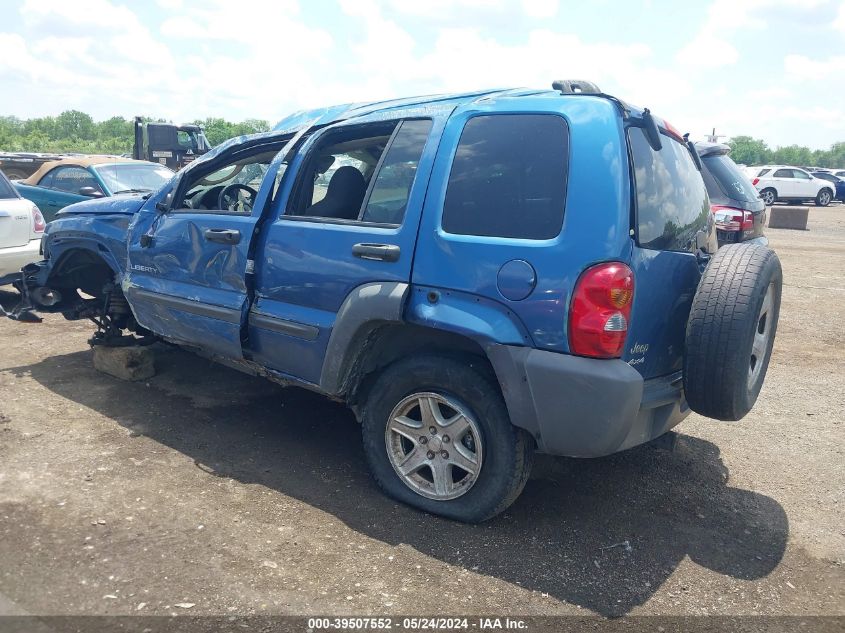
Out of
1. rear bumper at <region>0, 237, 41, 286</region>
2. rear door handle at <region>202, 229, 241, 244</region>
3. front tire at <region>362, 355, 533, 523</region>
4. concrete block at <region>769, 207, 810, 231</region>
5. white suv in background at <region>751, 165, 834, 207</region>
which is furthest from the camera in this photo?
white suv in background at <region>751, 165, 834, 207</region>

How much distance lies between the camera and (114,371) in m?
5.38

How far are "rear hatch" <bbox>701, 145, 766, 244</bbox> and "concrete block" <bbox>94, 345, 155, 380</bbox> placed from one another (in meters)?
5.55

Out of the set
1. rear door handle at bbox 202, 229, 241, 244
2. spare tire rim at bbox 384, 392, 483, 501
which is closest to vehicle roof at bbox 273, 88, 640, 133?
rear door handle at bbox 202, 229, 241, 244

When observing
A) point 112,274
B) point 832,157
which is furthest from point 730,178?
point 832,157

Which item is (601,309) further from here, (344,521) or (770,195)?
(770,195)

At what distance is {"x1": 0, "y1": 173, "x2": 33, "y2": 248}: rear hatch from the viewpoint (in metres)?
7.04

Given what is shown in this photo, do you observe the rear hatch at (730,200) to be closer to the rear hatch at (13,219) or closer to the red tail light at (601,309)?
the red tail light at (601,309)

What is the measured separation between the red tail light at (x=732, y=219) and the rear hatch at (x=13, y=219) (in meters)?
7.07

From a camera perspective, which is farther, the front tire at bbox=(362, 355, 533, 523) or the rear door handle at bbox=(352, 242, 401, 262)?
the rear door handle at bbox=(352, 242, 401, 262)

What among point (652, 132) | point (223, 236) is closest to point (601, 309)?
point (652, 132)

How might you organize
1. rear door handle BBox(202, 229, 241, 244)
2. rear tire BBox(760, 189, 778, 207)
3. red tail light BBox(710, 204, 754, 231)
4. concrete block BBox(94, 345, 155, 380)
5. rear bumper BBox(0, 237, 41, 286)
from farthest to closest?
rear tire BBox(760, 189, 778, 207) < red tail light BBox(710, 204, 754, 231) < rear bumper BBox(0, 237, 41, 286) < concrete block BBox(94, 345, 155, 380) < rear door handle BBox(202, 229, 241, 244)

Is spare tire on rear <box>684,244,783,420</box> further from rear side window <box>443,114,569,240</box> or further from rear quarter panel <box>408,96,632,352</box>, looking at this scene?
rear side window <box>443,114,569,240</box>

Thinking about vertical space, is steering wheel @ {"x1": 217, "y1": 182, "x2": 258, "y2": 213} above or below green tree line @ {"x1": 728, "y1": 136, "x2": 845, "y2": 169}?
below

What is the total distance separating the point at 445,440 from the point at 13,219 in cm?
585
